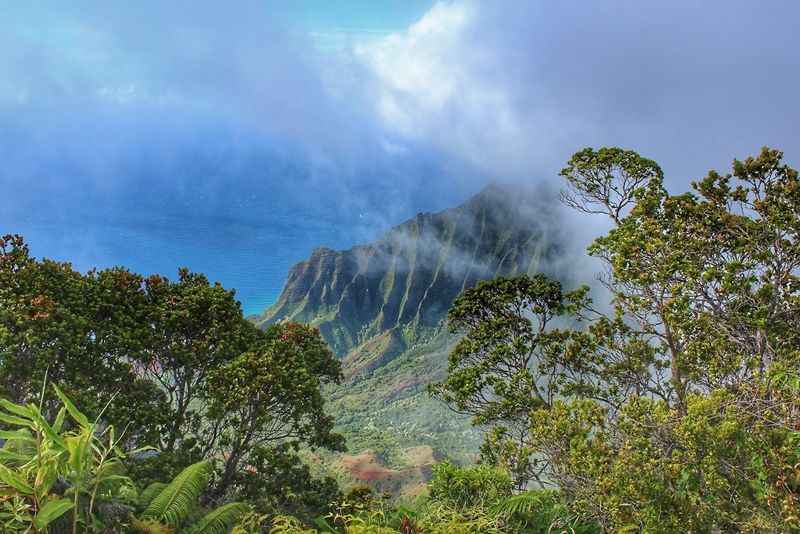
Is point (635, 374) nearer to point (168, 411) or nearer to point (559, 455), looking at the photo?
point (559, 455)

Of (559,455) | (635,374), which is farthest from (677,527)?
(635,374)

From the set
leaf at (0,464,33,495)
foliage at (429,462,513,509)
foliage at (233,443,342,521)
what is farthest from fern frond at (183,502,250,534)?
foliage at (233,443,342,521)

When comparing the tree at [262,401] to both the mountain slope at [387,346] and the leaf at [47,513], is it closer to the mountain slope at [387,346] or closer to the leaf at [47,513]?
the leaf at [47,513]

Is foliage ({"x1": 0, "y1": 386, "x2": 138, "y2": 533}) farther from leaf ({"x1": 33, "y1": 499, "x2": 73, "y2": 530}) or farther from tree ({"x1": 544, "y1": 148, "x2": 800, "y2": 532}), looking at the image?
tree ({"x1": 544, "y1": 148, "x2": 800, "y2": 532})

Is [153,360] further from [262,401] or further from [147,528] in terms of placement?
[147,528]

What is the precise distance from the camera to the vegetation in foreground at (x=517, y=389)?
23.6ft

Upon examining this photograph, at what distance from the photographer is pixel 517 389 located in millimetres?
15336

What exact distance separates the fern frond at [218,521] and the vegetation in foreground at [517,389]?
0.10 ft

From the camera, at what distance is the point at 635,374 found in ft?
47.4

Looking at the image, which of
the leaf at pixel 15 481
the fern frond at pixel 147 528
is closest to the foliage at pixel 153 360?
the fern frond at pixel 147 528

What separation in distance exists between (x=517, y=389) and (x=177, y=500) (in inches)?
391

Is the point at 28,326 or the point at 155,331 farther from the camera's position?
the point at 155,331

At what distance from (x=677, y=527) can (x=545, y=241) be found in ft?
629

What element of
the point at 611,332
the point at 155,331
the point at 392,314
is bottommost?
the point at 155,331
